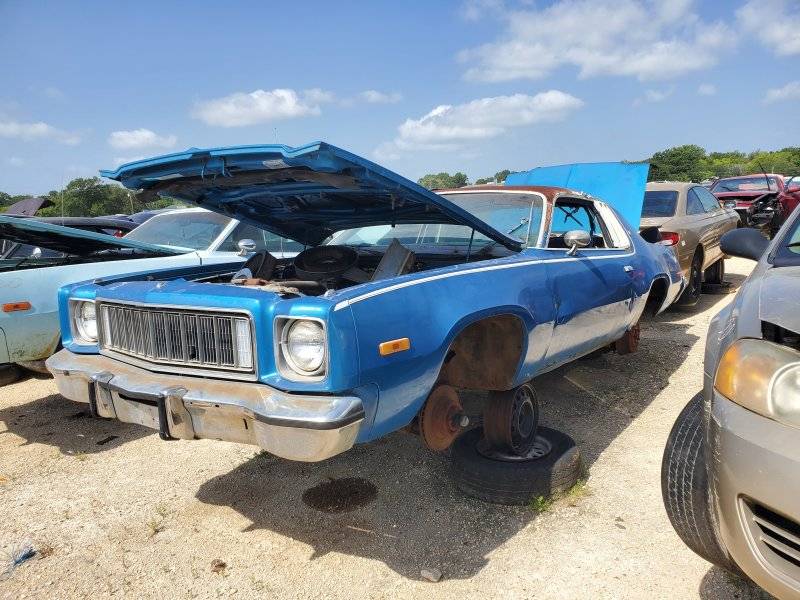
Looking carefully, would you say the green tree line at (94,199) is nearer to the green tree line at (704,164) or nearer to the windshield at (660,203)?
the green tree line at (704,164)

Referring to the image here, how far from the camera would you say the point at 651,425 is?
13.5ft

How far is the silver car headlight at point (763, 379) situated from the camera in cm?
167

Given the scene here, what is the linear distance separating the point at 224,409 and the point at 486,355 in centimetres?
142

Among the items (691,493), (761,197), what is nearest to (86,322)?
(691,493)

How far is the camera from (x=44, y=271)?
4414 mm

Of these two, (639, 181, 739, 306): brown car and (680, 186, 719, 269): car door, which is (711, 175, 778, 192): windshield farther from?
Result: (680, 186, 719, 269): car door

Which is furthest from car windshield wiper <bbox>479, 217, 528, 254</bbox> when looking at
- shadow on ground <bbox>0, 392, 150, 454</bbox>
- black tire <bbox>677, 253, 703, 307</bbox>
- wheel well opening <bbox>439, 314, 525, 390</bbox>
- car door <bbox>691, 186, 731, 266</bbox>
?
car door <bbox>691, 186, 731, 266</bbox>

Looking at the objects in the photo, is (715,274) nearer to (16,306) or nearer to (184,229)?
(184,229)

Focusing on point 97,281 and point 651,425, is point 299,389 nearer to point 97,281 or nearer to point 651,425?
point 97,281

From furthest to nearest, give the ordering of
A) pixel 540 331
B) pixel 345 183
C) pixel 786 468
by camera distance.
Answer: pixel 540 331 < pixel 345 183 < pixel 786 468

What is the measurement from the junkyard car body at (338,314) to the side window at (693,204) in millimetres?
4066

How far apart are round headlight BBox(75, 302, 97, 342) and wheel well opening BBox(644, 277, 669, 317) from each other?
4.32 meters

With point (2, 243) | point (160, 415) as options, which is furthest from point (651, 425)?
point (2, 243)

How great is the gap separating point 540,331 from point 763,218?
10615mm
